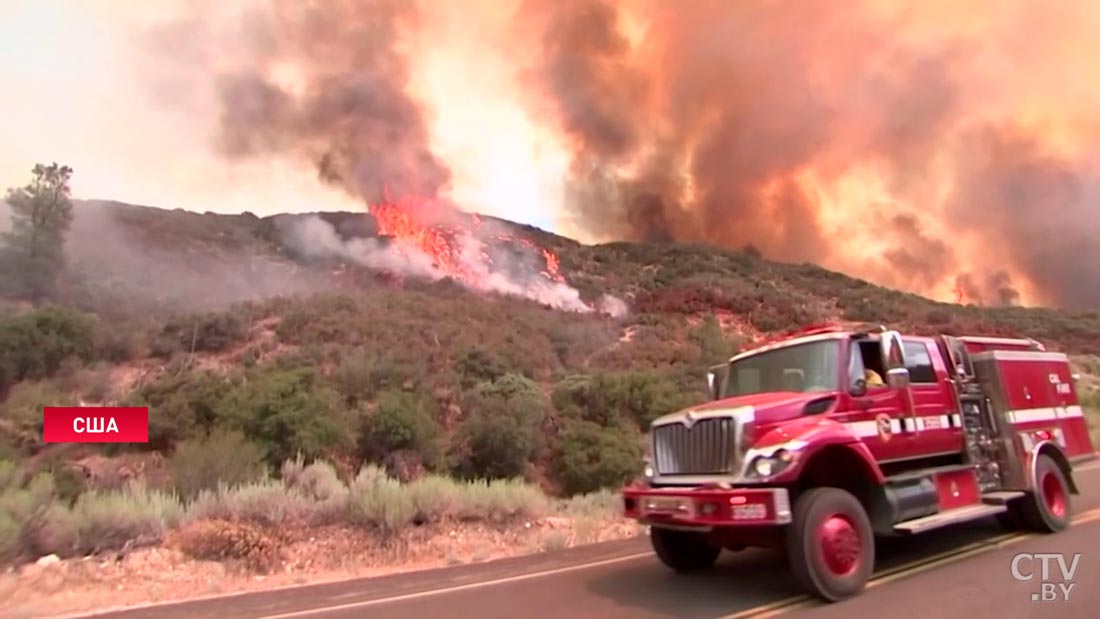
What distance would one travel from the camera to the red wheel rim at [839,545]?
246 inches

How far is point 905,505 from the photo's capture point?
6949 millimetres

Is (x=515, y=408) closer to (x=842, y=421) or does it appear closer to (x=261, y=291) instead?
(x=842, y=421)

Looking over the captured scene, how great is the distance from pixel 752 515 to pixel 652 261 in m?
81.8

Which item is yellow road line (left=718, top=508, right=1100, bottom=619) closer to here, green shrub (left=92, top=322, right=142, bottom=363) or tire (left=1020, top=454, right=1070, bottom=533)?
tire (left=1020, top=454, right=1070, bottom=533)

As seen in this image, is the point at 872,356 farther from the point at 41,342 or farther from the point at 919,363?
the point at 41,342

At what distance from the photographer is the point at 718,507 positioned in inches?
242

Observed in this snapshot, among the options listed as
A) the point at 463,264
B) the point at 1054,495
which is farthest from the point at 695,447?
the point at 463,264

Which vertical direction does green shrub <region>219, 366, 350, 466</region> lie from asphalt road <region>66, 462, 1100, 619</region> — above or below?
above

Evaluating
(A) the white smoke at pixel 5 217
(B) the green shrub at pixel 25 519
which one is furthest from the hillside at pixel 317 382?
(A) the white smoke at pixel 5 217

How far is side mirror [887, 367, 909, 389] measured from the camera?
7.44 meters

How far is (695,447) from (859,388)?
72.9 inches

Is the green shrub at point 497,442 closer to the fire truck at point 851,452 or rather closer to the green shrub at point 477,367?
the green shrub at point 477,367
